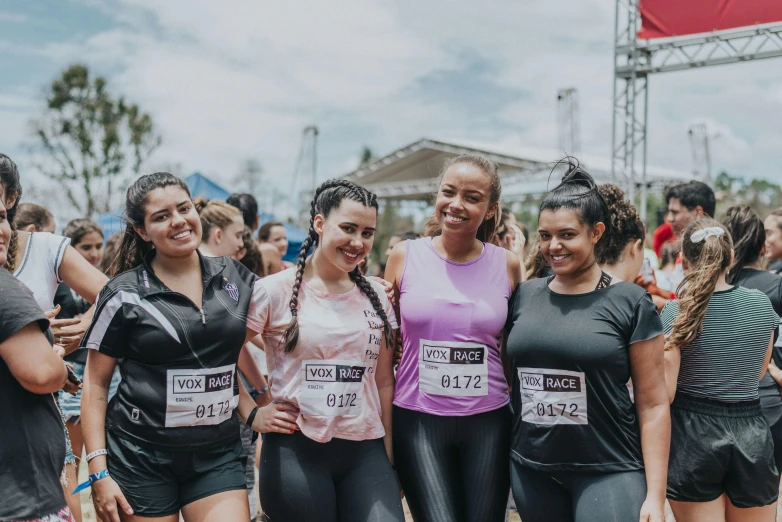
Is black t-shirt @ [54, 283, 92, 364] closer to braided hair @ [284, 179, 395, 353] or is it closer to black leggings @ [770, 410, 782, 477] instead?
braided hair @ [284, 179, 395, 353]

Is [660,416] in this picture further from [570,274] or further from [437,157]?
[437,157]

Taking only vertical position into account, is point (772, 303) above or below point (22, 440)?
above

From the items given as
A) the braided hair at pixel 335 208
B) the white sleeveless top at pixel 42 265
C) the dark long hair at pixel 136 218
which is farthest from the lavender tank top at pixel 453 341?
the white sleeveless top at pixel 42 265

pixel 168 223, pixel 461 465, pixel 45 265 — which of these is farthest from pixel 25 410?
pixel 461 465

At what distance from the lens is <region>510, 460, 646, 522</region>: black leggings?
2.27 metres

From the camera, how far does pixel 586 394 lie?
2.34 metres

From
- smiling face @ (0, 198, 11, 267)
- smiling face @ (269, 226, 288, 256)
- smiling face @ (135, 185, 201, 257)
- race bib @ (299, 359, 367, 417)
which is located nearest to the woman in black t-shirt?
smiling face @ (0, 198, 11, 267)

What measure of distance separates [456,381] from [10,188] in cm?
188

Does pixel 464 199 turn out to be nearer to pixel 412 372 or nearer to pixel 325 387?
pixel 412 372

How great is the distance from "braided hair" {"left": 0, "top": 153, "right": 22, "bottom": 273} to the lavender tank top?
1.53m

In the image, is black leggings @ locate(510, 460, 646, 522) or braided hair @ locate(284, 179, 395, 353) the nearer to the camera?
black leggings @ locate(510, 460, 646, 522)

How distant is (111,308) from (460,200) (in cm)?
137

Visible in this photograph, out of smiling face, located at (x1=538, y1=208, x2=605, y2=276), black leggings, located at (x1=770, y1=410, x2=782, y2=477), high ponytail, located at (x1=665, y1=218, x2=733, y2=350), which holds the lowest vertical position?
black leggings, located at (x1=770, y1=410, x2=782, y2=477)

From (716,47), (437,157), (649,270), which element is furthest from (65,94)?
(649,270)
